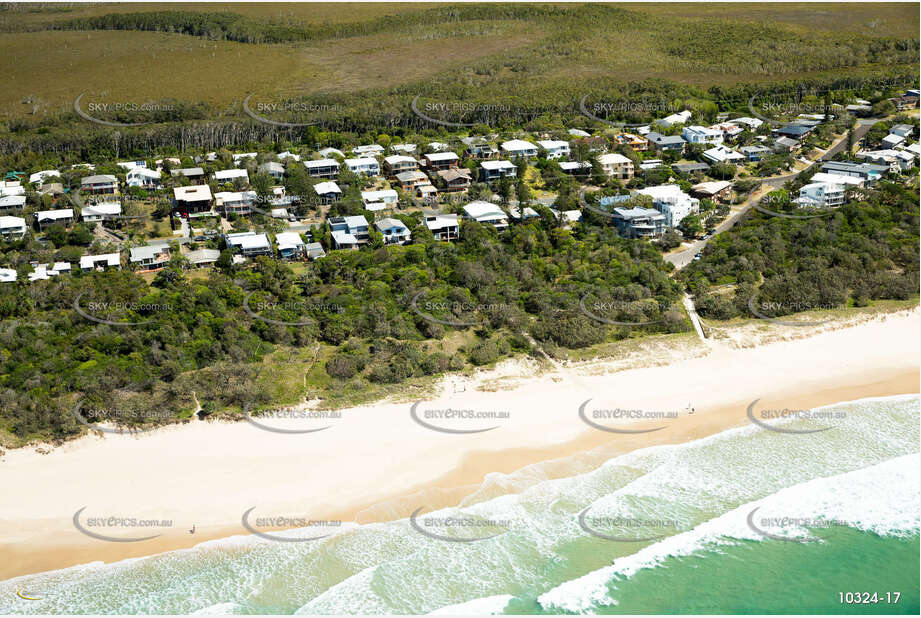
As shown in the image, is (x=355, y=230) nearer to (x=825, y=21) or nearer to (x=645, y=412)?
(x=645, y=412)

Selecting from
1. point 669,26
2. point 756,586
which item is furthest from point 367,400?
point 669,26

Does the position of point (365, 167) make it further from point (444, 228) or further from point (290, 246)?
point (290, 246)

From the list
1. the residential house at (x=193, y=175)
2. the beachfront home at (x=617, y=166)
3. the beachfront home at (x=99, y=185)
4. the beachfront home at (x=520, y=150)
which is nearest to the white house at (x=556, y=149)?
the beachfront home at (x=520, y=150)

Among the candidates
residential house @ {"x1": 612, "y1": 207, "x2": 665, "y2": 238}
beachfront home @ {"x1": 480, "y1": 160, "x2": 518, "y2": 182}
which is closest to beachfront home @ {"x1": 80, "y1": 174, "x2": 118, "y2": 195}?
beachfront home @ {"x1": 480, "y1": 160, "x2": 518, "y2": 182}

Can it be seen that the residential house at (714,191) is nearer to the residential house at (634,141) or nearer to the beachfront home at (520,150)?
the residential house at (634,141)

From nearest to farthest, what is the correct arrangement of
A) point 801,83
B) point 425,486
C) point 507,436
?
point 425,486 → point 507,436 → point 801,83

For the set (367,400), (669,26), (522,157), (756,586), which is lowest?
(756,586)

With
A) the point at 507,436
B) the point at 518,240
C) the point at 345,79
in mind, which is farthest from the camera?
the point at 345,79

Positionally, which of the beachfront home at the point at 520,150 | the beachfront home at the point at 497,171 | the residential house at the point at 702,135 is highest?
the residential house at the point at 702,135
